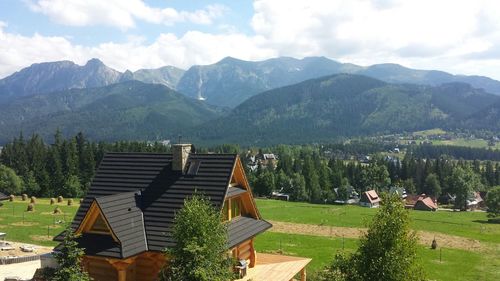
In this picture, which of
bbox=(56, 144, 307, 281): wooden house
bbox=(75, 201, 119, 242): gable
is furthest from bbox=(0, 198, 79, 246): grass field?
bbox=(75, 201, 119, 242): gable

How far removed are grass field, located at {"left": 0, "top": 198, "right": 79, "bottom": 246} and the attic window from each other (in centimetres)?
2296

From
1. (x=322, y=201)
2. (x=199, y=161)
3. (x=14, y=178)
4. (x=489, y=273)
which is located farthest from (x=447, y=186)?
(x=199, y=161)

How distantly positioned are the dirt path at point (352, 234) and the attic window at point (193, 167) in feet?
97.1

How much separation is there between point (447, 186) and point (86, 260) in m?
121

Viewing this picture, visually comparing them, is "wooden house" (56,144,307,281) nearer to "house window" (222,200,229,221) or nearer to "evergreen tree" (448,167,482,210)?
"house window" (222,200,229,221)

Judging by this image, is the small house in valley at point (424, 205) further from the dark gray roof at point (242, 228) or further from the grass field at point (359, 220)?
the dark gray roof at point (242, 228)

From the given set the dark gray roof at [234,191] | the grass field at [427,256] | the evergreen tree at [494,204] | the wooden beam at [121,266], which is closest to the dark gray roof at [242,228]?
the dark gray roof at [234,191]

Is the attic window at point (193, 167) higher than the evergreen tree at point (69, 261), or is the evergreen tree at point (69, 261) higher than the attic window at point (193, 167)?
the attic window at point (193, 167)

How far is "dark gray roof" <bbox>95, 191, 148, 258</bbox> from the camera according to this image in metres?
22.0

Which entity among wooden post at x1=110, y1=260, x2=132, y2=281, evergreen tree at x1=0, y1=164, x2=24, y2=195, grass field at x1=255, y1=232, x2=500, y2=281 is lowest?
grass field at x1=255, y1=232, x2=500, y2=281

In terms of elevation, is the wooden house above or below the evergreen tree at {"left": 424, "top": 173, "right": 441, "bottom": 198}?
above

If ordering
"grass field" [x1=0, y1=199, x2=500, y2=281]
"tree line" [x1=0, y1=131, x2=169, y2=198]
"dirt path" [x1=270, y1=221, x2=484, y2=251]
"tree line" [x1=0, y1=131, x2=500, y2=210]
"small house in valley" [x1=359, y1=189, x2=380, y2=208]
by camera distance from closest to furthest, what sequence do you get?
"grass field" [x1=0, y1=199, x2=500, y2=281] → "dirt path" [x1=270, y1=221, x2=484, y2=251] → "tree line" [x1=0, y1=131, x2=169, y2=198] → "tree line" [x1=0, y1=131, x2=500, y2=210] → "small house in valley" [x1=359, y1=189, x2=380, y2=208]

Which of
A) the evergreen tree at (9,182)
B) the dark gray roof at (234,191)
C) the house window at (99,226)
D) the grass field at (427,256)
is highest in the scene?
the dark gray roof at (234,191)

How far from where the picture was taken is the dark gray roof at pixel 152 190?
22.6 meters
